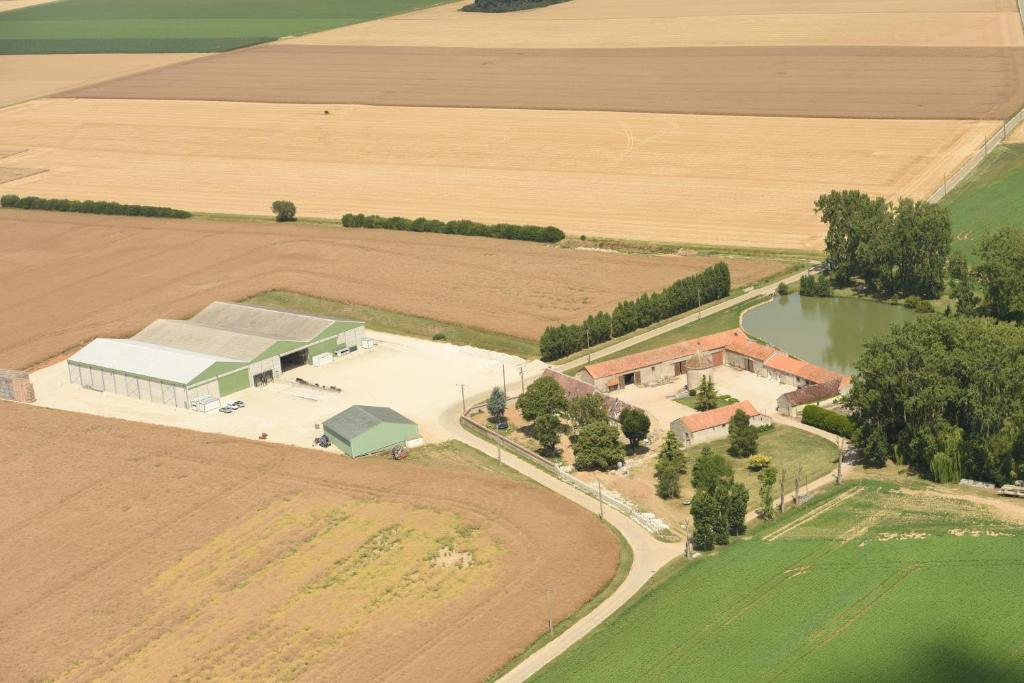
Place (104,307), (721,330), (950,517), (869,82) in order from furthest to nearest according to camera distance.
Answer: (869,82), (104,307), (721,330), (950,517)

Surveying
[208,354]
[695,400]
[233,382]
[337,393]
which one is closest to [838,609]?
[695,400]

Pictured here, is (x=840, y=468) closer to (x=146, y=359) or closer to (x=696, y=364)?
(x=696, y=364)

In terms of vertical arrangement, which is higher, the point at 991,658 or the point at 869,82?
the point at 869,82

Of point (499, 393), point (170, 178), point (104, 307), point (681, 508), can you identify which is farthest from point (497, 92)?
point (681, 508)

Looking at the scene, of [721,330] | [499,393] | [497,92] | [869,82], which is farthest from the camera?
[497,92]

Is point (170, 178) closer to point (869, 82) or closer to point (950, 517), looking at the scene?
point (869, 82)
